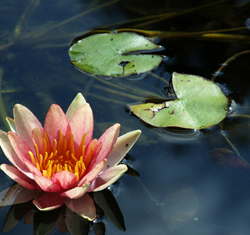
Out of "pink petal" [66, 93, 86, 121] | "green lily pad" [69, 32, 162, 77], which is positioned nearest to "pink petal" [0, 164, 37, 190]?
"pink petal" [66, 93, 86, 121]

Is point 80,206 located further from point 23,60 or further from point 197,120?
point 23,60

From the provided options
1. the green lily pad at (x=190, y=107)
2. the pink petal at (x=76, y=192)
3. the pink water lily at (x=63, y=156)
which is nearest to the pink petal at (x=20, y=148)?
the pink water lily at (x=63, y=156)

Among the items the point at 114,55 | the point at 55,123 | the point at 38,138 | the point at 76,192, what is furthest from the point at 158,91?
the point at 76,192

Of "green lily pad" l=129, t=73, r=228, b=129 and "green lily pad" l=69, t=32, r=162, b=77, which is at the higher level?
"green lily pad" l=69, t=32, r=162, b=77

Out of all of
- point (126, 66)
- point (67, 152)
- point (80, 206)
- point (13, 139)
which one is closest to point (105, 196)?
point (80, 206)

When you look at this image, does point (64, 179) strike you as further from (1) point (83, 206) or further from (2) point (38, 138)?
(2) point (38, 138)

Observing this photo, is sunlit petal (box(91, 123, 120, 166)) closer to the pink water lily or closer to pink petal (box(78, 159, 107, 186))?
the pink water lily

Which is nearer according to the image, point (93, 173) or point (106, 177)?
point (93, 173)
